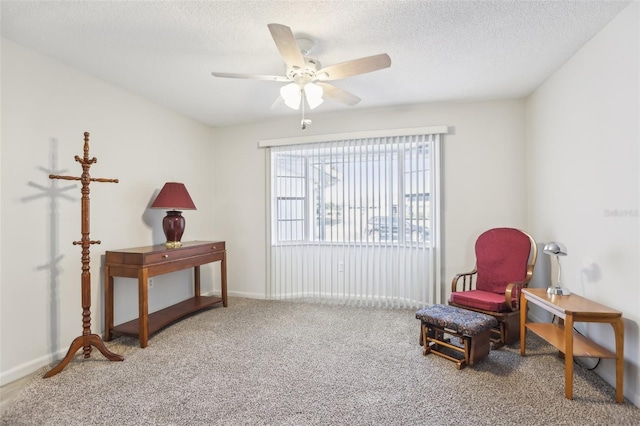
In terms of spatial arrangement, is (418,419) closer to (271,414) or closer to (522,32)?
(271,414)

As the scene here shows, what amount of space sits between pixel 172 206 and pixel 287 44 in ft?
7.29

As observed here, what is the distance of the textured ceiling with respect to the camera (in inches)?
75.9

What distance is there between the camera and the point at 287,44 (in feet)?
5.98

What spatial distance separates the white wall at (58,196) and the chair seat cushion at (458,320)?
2970mm

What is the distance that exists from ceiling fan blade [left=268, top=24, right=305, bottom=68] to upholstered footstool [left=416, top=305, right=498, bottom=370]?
2174 mm

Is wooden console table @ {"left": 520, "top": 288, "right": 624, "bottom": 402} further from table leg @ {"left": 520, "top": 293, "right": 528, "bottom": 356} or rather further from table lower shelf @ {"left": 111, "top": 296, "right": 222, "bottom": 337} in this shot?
table lower shelf @ {"left": 111, "top": 296, "right": 222, "bottom": 337}

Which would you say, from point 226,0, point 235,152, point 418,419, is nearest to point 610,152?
point 418,419

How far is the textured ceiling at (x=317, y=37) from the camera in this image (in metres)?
1.93

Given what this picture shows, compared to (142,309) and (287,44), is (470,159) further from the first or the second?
(142,309)

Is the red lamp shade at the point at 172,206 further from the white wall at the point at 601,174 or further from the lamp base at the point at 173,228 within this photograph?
the white wall at the point at 601,174

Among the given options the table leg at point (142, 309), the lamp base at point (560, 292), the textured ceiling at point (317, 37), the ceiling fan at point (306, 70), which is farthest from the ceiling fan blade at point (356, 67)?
the table leg at point (142, 309)

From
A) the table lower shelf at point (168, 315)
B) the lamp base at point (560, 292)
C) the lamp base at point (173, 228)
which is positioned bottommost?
the table lower shelf at point (168, 315)

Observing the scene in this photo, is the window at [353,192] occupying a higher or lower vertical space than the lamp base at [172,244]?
higher

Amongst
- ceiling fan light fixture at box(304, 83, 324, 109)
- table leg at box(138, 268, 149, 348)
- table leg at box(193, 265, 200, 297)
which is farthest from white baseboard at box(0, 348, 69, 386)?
ceiling fan light fixture at box(304, 83, 324, 109)
